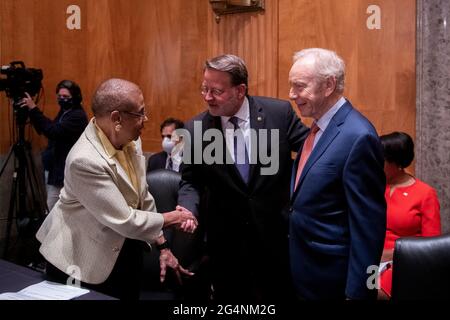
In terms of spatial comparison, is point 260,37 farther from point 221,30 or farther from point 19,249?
point 19,249

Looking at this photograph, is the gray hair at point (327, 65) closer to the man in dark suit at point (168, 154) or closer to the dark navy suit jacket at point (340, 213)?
the dark navy suit jacket at point (340, 213)

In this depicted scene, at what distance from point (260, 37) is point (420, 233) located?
2.31m

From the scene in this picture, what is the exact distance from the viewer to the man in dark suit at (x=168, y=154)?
4.44 meters

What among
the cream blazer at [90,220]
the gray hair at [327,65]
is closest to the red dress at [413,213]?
the gray hair at [327,65]

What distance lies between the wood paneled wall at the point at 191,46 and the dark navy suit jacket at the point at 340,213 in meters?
2.07

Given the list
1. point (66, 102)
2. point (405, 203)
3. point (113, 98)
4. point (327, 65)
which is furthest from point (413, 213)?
point (66, 102)

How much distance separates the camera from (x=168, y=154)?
4.54 meters

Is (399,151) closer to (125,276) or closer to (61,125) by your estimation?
(125,276)

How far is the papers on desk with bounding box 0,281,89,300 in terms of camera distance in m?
1.61

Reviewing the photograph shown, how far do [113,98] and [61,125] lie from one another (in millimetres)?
2894

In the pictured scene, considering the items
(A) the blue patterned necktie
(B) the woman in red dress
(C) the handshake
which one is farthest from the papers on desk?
(B) the woman in red dress

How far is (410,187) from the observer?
2812 mm
